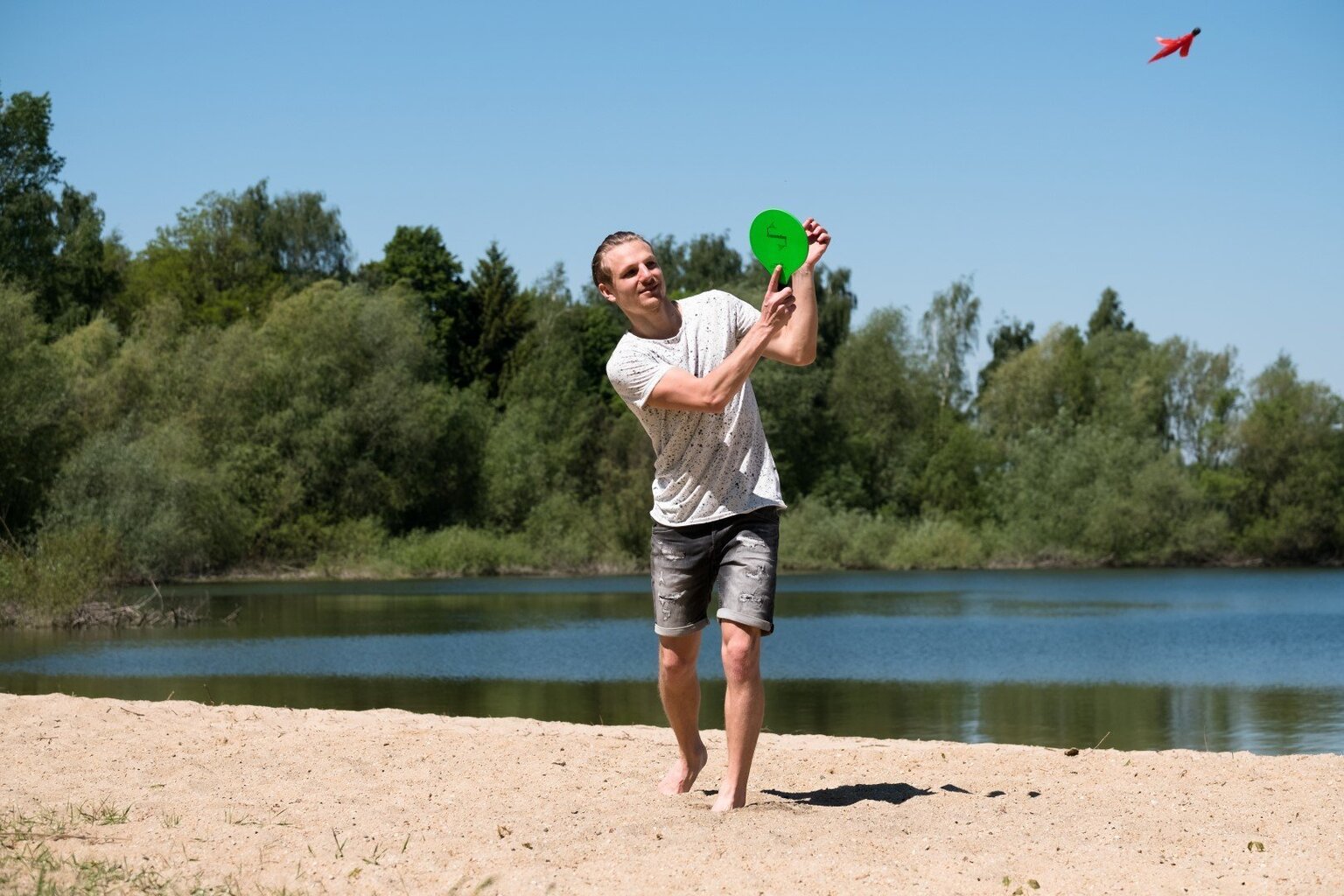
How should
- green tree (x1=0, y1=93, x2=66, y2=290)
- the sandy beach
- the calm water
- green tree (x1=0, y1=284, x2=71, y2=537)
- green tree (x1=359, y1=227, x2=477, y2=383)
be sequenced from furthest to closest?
1. green tree (x1=359, y1=227, x2=477, y2=383)
2. green tree (x1=0, y1=93, x2=66, y2=290)
3. green tree (x1=0, y1=284, x2=71, y2=537)
4. the calm water
5. the sandy beach

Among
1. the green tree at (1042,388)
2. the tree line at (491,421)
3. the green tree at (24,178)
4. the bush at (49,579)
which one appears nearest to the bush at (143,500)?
the tree line at (491,421)

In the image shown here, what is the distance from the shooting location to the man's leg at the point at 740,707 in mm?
5746

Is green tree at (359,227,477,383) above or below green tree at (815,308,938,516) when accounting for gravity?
above

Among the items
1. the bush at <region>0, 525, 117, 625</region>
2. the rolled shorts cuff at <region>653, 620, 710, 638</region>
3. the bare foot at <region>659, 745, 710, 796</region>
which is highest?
the rolled shorts cuff at <region>653, 620, 710, 638</region>

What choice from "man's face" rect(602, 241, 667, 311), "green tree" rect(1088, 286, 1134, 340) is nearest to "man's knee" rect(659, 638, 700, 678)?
"man's face" rect(602, 241, 667, 311)

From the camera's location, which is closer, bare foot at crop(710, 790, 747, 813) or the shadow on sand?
bare foot at crop(710, 790, 747, 813)

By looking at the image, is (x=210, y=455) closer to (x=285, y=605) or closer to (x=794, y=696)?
(x=285, y=605)

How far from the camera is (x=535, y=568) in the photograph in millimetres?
52844

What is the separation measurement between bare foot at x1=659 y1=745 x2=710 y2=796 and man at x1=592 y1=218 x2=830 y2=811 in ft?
1.18

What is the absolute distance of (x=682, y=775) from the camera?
20.7 feet

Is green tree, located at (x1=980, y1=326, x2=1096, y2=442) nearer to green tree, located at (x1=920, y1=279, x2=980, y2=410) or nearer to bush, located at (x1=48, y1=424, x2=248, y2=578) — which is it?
green tree, located at (x1=920, y1=279, x2=980, y2=410)

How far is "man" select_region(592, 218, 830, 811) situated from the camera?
573 cm

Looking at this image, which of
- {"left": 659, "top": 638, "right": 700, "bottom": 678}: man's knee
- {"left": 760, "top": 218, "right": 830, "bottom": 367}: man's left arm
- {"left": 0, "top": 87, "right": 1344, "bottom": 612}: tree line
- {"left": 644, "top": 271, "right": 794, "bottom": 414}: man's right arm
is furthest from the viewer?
{"left": 0, "top": 87, "right": 1344, "bottom": 612}: tree line

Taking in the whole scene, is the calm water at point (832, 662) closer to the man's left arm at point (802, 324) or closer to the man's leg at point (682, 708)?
the man's leg at point (682, 708)
